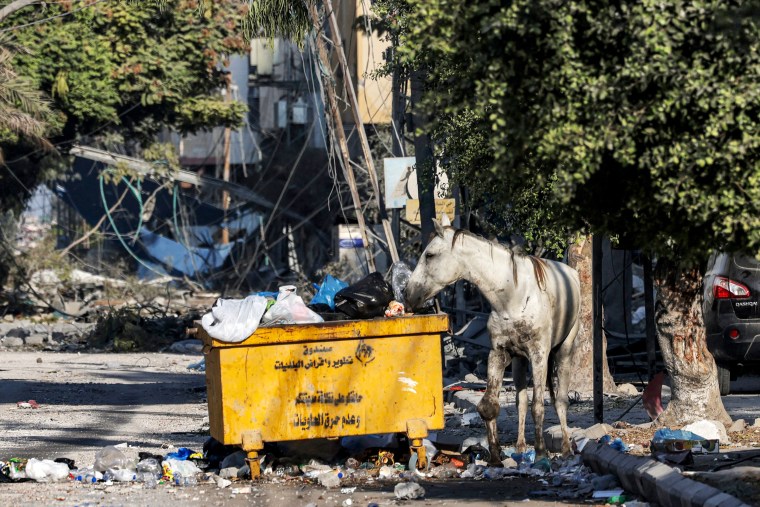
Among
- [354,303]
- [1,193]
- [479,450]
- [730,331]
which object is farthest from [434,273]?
[1,193]

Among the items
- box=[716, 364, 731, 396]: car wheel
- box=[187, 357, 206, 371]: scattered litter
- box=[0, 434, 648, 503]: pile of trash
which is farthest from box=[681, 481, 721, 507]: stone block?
box=[187, 357, 206, 371]: scattered litter

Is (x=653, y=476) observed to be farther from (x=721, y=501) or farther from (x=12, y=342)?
(x=12, y=342)

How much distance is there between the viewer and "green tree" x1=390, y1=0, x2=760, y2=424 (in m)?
6.32

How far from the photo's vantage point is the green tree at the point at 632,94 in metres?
6.32

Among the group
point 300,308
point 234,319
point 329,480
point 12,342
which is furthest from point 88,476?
point 12,342

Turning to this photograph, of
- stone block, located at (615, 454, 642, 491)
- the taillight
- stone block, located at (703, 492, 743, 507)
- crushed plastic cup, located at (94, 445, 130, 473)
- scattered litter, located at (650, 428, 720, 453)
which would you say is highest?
the taillight

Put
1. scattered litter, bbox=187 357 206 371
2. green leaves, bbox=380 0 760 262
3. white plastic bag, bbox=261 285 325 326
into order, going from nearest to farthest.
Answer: green leaves, bbox=380 0 760 262
white plastic bag, bbox=261 285 325 326
scattered litter, bbox=187 357 206 371

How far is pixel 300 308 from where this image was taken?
Answer: 31.8 feet

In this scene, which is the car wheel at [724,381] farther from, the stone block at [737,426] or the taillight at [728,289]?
the stone block at [737,426]

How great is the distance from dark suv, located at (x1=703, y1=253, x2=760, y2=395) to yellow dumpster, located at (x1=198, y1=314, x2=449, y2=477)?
16.5 feet

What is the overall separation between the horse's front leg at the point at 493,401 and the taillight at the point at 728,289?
4.56m

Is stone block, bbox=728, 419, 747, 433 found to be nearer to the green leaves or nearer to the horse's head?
the horse's head

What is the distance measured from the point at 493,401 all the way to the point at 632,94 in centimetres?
380

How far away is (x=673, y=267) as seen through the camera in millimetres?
10820
